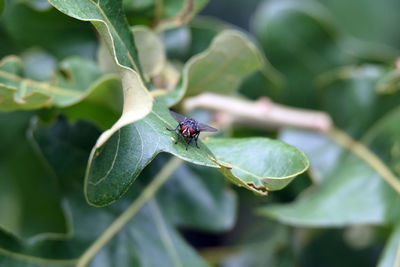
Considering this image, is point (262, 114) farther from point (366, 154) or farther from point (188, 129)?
point (188, 129)

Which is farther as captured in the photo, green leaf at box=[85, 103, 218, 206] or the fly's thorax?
the fly's thorax

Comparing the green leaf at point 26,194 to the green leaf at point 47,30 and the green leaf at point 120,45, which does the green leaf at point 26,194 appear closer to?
the green leaf at point 47,30

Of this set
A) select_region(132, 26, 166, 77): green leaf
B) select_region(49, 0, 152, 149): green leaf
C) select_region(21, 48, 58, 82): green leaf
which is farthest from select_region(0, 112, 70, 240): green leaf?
select_region(49, 0, 152, 149): green leaf

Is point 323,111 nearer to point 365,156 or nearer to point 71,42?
point 365,156

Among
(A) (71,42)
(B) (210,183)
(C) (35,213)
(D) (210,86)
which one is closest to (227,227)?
(B) (210,183)

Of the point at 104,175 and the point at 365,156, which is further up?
the point at 104,175

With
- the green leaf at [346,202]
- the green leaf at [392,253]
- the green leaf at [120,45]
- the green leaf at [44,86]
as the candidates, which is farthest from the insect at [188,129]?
the green leaf at [392,253]

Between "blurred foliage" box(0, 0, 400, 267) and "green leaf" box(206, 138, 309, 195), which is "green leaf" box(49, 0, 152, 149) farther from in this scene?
"green leaf" box(206, 138, 309, 195)
